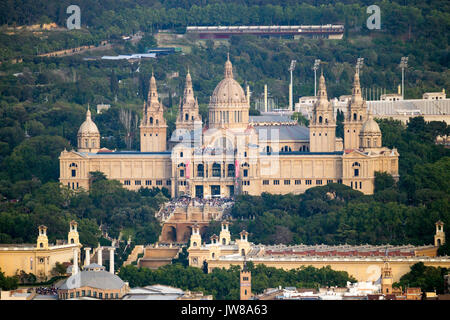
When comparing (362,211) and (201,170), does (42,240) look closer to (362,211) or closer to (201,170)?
(362,211)

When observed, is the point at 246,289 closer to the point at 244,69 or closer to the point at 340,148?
the point at 340,148

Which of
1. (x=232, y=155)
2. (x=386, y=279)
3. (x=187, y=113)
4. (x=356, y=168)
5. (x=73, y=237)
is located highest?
(x=187, y=113)

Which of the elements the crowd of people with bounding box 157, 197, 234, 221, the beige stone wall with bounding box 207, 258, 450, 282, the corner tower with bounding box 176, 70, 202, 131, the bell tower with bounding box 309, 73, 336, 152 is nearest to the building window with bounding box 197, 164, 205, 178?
the crowd of people with bounding box 157, 197, 234, 221

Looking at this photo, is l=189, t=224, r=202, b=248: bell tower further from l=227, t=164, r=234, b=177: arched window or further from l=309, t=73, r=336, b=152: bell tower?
l=309, t=73, r=336, b=152: bell tower

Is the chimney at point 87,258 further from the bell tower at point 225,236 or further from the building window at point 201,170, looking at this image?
the building window at point 201,170

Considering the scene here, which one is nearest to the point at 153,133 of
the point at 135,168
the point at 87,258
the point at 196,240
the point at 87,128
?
A: the point at 135,168
